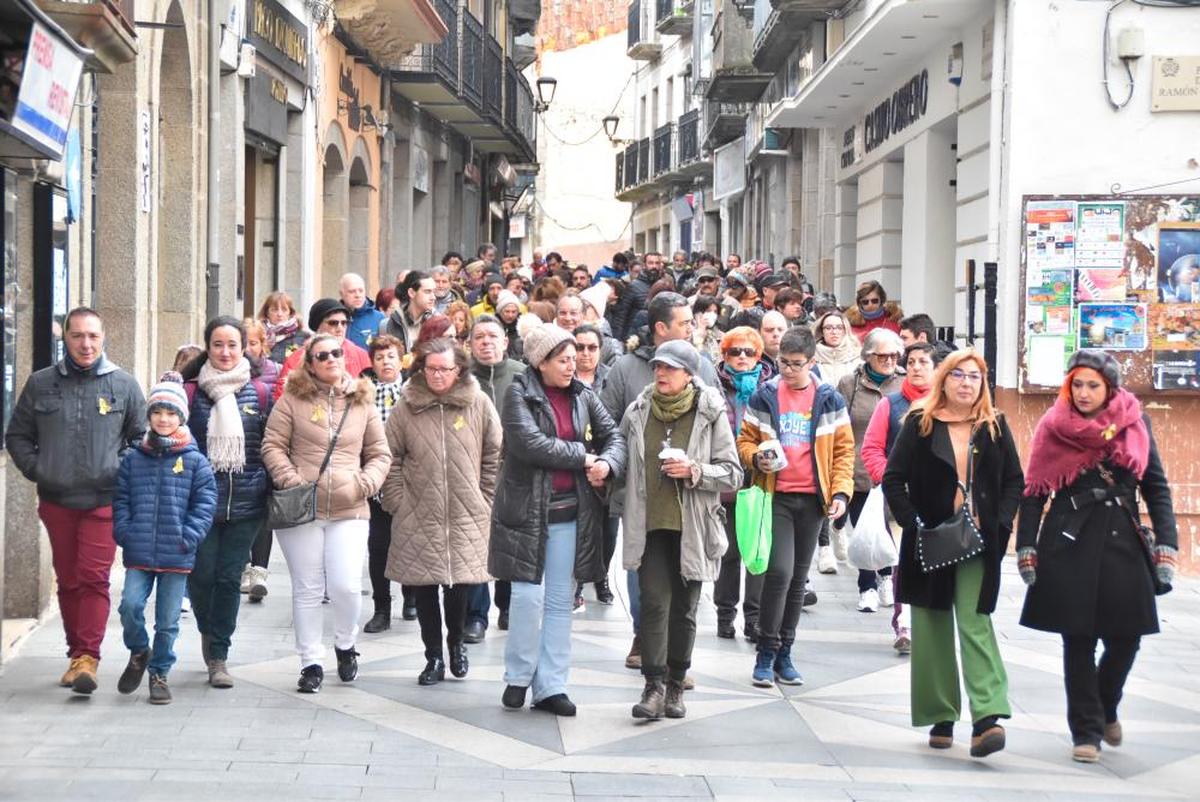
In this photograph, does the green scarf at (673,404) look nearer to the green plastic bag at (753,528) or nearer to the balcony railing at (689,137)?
the green plastic bag at (753,528)

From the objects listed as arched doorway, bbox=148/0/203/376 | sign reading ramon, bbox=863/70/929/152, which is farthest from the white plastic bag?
sign reading ramon, bbox=863/70/929/152

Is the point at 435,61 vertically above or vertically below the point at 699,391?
above

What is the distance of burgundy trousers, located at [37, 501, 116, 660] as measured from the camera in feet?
28.7

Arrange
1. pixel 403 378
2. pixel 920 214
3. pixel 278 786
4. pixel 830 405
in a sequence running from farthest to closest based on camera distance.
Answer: pixel 920 214, pixel 403 378, pixel 830 405, pixel 278 786

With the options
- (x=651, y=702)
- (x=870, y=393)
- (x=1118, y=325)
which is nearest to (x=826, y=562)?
(x=870, y=393)

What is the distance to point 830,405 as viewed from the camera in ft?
32.2

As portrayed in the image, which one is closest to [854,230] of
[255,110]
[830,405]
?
[255,110]

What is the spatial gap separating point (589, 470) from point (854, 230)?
666 inches

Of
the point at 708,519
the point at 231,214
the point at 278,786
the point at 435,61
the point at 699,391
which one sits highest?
the point at 435,61

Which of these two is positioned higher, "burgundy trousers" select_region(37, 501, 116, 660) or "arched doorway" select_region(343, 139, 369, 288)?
"arched doorway" select_region(343, 139, 369, 288)

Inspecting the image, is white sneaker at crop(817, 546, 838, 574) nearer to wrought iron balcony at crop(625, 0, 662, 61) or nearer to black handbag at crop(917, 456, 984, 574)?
black handbag at crop(917, 456, 984, 574)

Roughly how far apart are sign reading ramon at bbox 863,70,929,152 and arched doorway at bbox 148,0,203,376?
7.35m

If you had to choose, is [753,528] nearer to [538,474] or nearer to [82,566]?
[538,474]

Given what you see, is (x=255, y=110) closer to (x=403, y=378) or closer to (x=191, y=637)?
(x=403, y=378)
